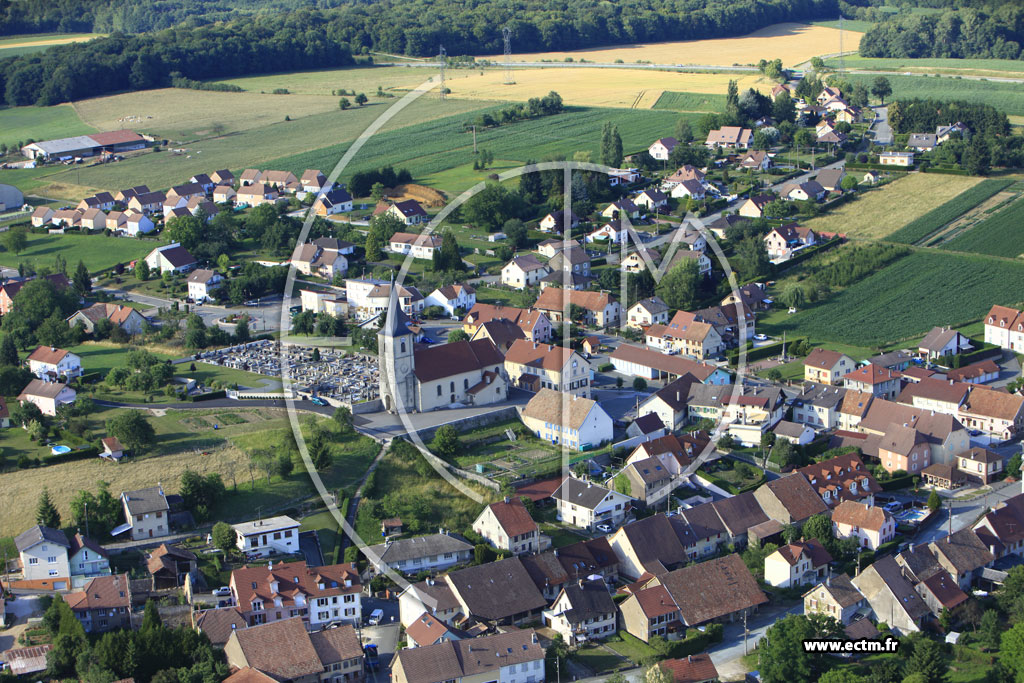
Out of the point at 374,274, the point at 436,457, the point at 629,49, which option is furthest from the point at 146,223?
the point at 629,49

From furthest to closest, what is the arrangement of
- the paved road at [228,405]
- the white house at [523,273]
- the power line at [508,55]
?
the power line at [508,55] → the white house at [523,273] → the paved road at [228,405]

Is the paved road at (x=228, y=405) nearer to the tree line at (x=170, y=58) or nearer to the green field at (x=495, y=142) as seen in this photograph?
the green field at (x=495, y=142)

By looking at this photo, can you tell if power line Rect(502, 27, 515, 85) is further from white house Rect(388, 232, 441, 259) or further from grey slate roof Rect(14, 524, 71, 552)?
grey slate roof Rect(14, 524, 71, 552)

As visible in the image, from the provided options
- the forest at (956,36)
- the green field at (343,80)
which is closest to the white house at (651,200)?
the green field at (343,80)

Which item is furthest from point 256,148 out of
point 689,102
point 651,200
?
point 689,102

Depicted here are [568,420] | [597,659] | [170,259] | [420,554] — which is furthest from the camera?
[170,259]

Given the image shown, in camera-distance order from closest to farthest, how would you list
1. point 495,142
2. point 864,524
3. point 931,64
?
point 864,524 → point 495,142 → point 931,64

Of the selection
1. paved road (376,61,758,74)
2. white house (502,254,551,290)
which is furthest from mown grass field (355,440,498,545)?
paved road (376,61,758,74)

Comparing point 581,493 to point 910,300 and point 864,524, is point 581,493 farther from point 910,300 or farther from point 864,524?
point 910,300
